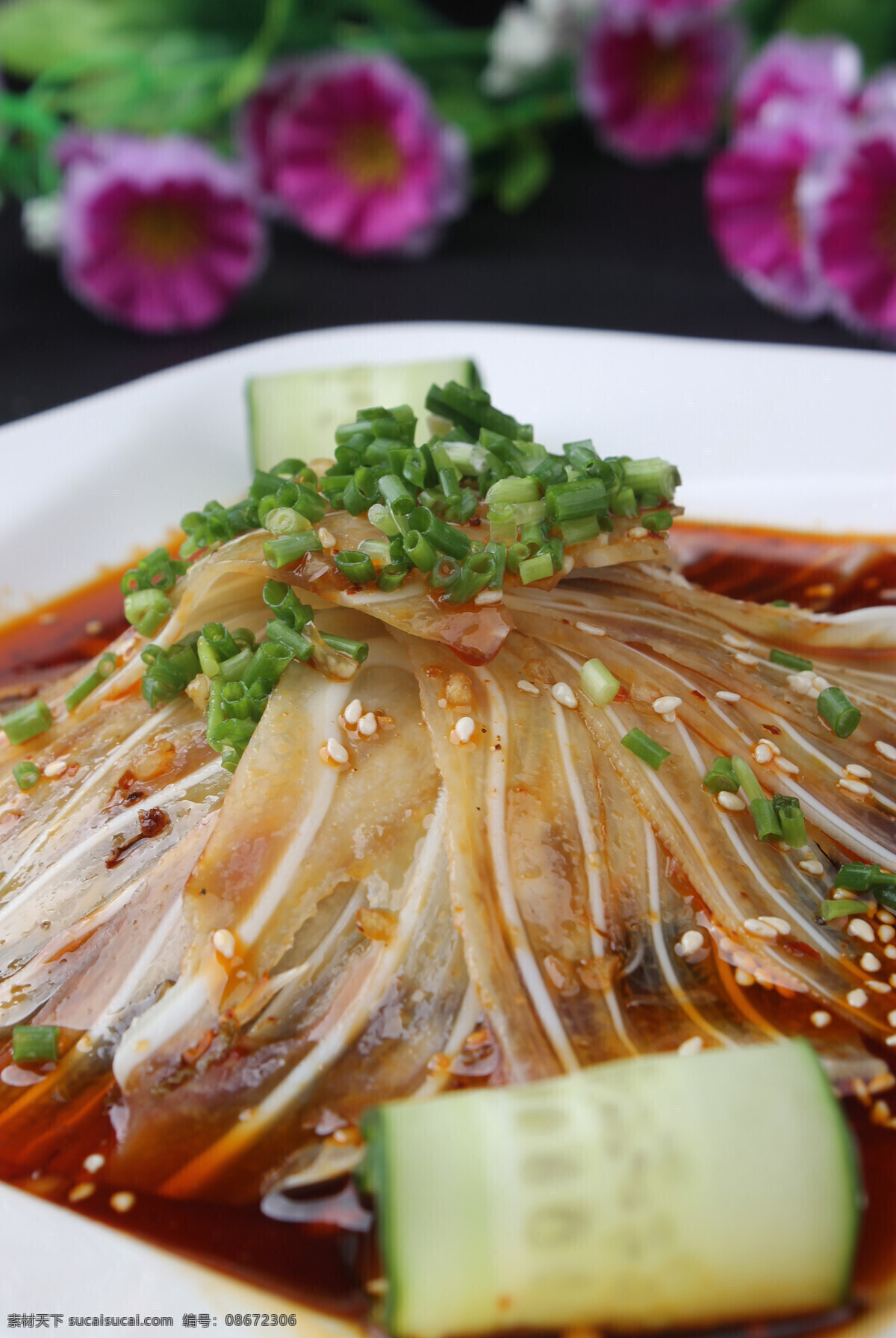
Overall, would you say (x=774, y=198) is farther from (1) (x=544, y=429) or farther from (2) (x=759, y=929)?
(2) (x=759, y=929)

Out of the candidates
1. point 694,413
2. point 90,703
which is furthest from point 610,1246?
point 694,413

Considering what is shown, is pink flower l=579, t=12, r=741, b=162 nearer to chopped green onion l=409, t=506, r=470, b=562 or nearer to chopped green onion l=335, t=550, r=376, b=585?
chopped green onion l=409, t=506, r=470, b=562


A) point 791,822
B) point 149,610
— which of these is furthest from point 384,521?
point 791,822

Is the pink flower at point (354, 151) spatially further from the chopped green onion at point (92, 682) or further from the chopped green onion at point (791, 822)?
the chopped green onion at point (791, 822)

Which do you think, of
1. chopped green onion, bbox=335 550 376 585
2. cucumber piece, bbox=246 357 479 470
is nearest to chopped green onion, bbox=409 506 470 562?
chopped green onion, bbox=335 550 376 585

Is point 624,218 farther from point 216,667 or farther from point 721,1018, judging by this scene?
point 721,1018

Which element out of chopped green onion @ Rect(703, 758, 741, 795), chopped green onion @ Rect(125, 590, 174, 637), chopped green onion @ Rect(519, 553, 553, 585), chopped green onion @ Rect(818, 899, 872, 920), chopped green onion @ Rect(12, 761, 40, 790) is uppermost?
chopped green onion @ Rect(519, 553, 553, 585)
